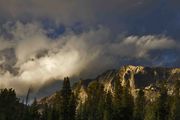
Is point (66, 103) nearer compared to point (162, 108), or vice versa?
point (66, 103)

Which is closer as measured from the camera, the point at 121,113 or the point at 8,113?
the point at 121,113

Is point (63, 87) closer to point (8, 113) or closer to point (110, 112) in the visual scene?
point (110, 112)

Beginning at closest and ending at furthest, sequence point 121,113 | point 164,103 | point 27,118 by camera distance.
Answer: point 121,113, point 164,103, point 27,118

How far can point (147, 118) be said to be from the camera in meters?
162

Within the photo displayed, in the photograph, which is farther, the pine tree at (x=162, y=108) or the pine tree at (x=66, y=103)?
the pine tree at (x=162, y=108)

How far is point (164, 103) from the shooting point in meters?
161

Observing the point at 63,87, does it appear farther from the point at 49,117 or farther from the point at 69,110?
the point at 49,117

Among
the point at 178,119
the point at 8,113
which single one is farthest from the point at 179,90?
the point at 8,113

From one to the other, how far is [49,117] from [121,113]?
39.9m

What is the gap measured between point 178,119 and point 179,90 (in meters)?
30.1

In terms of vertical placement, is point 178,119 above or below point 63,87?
below

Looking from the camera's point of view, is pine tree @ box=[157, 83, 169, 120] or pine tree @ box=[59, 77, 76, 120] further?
pine tree @ box=[157, 83, 169, 120]

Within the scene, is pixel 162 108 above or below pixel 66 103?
below

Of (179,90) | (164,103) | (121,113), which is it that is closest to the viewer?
(121,113)
